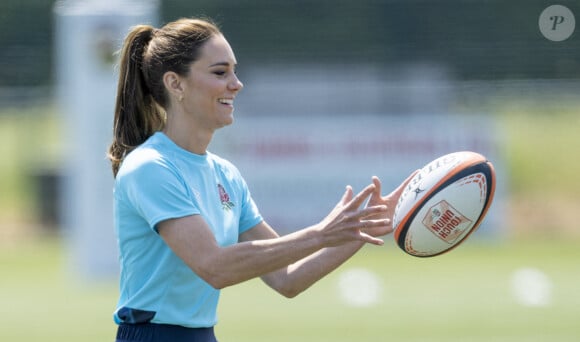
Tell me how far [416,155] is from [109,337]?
603 centimetres

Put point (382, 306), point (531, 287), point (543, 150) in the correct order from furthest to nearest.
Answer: point (543, 150)
point (531, 287)
point (382, 306)

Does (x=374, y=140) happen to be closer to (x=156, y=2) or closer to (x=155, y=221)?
(x=156, y=2)

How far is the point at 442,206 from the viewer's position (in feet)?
15.1

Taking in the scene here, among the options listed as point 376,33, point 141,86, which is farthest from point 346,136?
point 141,86

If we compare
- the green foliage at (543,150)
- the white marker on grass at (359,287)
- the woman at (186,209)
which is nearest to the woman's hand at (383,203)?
the woman at (186,209)

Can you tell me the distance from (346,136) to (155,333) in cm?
1064

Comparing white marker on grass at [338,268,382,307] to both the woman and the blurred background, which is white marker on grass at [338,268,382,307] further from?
the woman

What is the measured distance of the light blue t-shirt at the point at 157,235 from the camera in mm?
3865

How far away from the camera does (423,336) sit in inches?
355

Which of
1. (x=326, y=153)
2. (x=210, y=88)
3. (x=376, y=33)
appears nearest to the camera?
(x=210, y=88)

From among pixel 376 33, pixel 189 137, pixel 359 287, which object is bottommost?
pixel 359 287

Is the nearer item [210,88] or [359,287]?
[210,88]

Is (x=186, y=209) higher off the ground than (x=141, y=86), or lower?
lower

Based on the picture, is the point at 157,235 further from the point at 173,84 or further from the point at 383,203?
the point at 383,203
